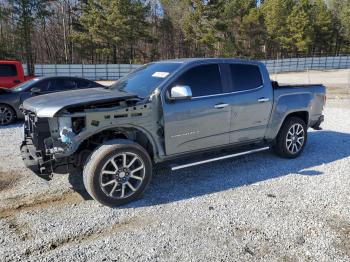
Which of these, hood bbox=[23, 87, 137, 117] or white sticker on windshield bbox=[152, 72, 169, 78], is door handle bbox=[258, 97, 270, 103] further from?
hood bbox=[23, 87, 137, 117]

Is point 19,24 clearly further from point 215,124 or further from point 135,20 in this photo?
point 215,124

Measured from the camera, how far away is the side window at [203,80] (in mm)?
4953

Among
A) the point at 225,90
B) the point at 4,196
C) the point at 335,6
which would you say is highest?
the point at 335,6

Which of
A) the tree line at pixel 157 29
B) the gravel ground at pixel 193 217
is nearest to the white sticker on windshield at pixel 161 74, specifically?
the gravel ground at pixel 193 217

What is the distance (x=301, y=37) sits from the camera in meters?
49.4

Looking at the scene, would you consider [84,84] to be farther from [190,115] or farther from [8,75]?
[190,115]

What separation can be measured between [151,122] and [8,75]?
8773 millimetres

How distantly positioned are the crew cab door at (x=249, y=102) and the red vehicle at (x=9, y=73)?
341 inches

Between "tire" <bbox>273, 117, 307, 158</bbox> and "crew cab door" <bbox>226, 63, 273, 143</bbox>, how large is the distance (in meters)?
0.55

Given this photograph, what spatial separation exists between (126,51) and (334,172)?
4148 cm

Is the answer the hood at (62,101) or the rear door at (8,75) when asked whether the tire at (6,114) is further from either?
the hood at (62,101)

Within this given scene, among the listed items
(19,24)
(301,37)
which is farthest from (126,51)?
(301,37)

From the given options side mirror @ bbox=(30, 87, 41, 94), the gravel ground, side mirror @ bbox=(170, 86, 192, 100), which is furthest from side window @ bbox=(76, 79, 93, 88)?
side mirror @ bbox=(170, 86, 192, 100)

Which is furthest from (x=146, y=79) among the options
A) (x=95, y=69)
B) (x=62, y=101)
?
(x=95, y=69)
